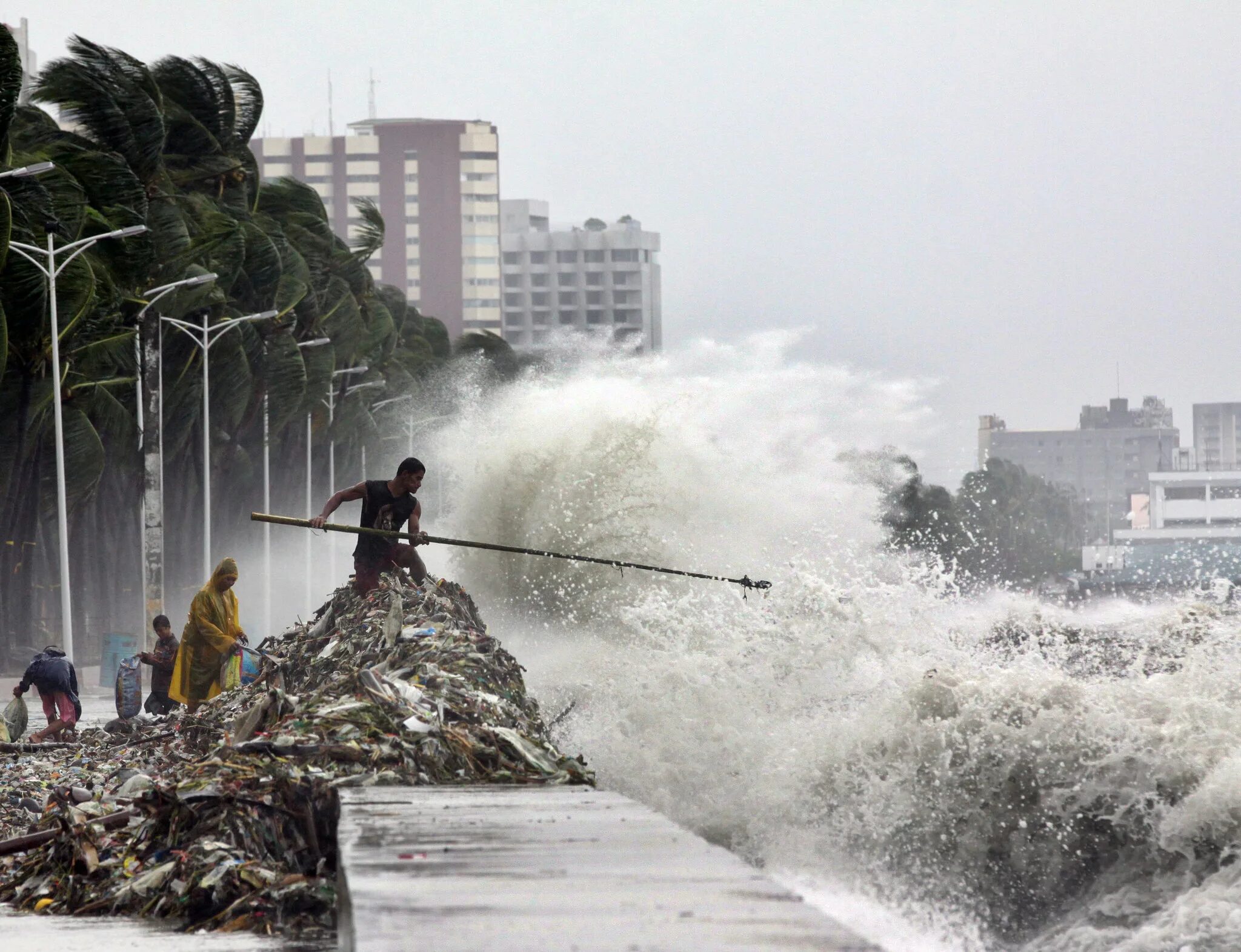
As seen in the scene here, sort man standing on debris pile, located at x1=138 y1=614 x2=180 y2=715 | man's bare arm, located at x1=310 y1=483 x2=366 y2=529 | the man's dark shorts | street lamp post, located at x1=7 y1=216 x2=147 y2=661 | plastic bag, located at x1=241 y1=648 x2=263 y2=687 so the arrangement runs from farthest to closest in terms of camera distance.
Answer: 1. street lamp post, located at x1=7 y1=216 x2=147 y2=661
2. man standing on debris pile, located at x1=138 y1=614 x2=180 y2=715
3. plastic bag, located at x1=241 y1=648 x2=263 y2=687
4. the man's dark shorts
5. man's bare arm, located at x1=310 y1=483 x2=366 y2=529

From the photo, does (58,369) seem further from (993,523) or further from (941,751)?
(993,523)

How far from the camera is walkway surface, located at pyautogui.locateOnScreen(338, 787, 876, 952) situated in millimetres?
4875

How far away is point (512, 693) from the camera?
10.8 m

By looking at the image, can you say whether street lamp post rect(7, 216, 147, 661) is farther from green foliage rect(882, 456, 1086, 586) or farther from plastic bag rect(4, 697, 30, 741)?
green foliage rect(882, 456, 1086, 586)

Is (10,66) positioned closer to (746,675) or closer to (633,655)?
(633,655)

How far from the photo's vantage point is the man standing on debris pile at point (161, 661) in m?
19.5

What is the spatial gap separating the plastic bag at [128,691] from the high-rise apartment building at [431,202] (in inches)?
5872

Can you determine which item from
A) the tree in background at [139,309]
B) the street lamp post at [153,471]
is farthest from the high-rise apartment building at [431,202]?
the street lamp post at [153,471]

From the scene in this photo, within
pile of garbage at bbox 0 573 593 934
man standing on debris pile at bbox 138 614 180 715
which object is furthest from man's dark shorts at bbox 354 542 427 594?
man standing on debris pile at bbox 138 614 180 715

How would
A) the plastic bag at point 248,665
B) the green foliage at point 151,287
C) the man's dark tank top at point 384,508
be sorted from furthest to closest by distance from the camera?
the green foliage at point 151,287 < the plastic bag at point 248,665 < the man's dark tank top at point 384,508

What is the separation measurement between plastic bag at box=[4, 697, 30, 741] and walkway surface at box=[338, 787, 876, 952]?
444 inches

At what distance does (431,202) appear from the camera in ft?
559

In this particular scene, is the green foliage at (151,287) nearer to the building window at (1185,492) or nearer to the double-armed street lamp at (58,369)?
the double-armed street lamp at (58,369)

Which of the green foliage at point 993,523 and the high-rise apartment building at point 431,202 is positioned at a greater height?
the high-rise apartment building at point 431,202
